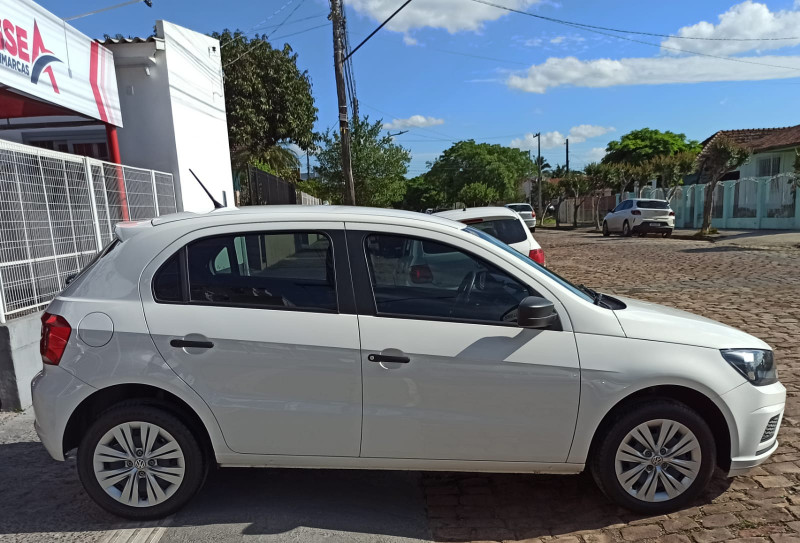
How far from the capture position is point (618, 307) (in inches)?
130

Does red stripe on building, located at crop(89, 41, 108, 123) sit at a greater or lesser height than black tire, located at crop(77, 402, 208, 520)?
greater

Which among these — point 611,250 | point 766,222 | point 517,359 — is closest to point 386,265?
point 517,359

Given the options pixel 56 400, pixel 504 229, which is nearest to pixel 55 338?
pixel 56 400

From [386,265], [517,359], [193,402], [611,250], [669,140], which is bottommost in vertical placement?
[611,250]

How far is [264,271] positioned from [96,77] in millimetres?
6993

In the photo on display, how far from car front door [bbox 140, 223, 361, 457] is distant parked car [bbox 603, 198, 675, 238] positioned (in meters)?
23.2

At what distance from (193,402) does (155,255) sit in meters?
0.87

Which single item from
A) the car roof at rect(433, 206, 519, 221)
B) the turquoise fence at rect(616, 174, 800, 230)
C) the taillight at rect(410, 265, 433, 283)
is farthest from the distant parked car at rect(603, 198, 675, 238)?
the taillight at rect(410, 265, 433, 283)

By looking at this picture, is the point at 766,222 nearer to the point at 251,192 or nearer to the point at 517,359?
the point at 251,192

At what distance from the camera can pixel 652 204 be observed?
77.9 feet

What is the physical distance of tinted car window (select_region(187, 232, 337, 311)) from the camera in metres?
3.02

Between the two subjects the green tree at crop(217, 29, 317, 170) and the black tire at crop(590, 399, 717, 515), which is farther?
the green tree at crop(217, 29, 317, 170)

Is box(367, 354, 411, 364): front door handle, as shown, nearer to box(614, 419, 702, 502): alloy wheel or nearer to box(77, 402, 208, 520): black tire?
box(77, 402, 208, 520): black tire

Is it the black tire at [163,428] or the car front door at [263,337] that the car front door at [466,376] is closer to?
the car front door at [263,337]
